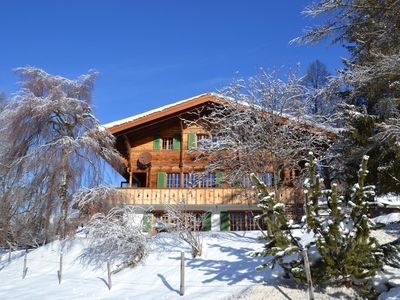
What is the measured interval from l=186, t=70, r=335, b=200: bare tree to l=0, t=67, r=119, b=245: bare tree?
19.6 feet

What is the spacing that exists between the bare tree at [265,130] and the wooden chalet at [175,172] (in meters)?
Result: 2.48

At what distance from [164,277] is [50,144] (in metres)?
10.1

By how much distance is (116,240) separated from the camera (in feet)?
52.6

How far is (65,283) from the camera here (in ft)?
48.4

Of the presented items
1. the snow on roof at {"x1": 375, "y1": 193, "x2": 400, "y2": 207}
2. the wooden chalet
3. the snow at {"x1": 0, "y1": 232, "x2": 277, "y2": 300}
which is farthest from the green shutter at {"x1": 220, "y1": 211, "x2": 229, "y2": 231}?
the snow on roof at {"x1": 375, "y1": 193, "x2": 400, "y2": 207}

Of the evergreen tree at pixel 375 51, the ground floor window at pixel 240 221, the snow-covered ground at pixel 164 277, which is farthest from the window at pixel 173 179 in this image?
the evergreen tree at pixel 375 51

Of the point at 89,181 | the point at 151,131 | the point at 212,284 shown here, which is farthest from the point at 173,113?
the point at 212,284

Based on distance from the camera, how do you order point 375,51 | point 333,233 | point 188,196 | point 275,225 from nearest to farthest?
1. point 333,233
2. point 275,225
3. point 375,51
4. point 188,196

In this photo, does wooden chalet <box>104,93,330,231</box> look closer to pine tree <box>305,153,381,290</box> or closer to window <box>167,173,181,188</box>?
window <box>167,173,181,188</box>

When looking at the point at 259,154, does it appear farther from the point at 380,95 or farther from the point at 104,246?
the point at 104,246

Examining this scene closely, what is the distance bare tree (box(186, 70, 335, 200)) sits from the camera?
17.2 m

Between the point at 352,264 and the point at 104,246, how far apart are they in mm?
10579

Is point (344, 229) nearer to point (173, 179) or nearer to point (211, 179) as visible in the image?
point (211, 179)

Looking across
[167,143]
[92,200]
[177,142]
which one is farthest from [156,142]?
[92,200]
